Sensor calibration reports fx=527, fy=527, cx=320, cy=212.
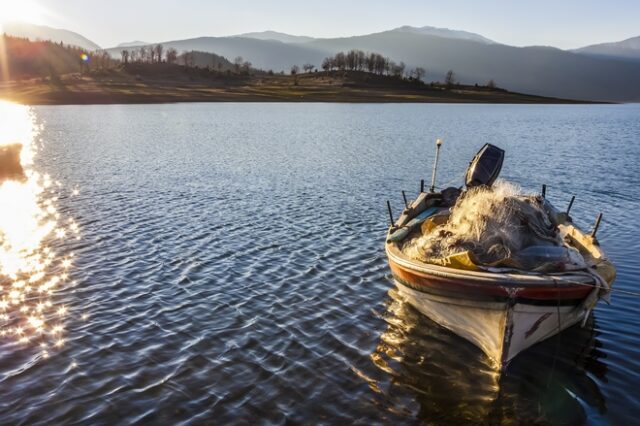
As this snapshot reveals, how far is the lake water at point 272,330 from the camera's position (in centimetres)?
1142

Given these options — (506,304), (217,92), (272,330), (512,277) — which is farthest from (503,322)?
(217,92)

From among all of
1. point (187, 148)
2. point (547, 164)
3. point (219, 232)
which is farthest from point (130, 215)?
point (547, 164)

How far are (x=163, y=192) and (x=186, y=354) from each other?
68.7 ft

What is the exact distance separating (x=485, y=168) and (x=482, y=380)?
11.0m

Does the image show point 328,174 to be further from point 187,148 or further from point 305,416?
point 305,416

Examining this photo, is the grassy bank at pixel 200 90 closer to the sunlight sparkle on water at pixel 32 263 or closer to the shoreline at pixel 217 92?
the shoreline at pixel 217 92

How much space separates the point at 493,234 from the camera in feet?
48.0

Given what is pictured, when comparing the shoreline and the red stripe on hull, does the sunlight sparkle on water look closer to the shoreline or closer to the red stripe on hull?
the red stripe on hull

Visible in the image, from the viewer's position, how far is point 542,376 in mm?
12617

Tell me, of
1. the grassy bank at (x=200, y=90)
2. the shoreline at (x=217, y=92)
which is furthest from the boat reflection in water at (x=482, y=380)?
the grassy bank at (x=200, y=90)

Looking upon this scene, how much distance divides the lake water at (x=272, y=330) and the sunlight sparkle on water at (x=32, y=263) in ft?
1.34

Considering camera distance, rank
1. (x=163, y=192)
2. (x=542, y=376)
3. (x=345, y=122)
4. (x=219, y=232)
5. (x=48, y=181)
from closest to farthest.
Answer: (x=542, y=376) < (x=219, y=232) < (x=163, y=192) < (x=48, y=181) < (x=345, y=122)

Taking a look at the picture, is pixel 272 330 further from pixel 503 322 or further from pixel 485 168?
pixel 485 168

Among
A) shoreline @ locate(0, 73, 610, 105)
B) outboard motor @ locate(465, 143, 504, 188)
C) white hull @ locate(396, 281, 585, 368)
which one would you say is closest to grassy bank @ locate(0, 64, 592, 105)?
shoreline @ locate(0, 73, 610, 105)
